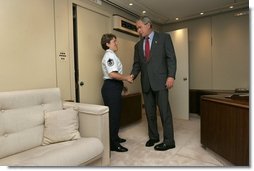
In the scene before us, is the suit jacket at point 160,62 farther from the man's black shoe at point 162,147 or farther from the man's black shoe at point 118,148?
the man's black shoe at point 118,148

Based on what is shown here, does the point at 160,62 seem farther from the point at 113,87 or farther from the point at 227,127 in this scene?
the point at 227,127

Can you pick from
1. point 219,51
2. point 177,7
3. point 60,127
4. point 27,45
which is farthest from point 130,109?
point 219,51

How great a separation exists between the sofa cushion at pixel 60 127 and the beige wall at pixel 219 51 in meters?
3.16

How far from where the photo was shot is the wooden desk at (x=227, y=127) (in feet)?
5.25

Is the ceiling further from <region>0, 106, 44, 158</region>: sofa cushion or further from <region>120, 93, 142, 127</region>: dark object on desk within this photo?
<region>0, 106, 44, 158</region>: sofa cushion

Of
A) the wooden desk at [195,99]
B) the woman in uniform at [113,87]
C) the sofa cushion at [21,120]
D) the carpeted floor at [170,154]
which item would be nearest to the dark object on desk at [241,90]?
the wooden desk at [195,99]

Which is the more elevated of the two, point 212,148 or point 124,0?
point 124,0

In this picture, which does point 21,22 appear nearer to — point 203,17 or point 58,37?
point 58,37

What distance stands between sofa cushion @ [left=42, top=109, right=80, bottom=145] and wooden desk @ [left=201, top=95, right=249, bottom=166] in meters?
1.38

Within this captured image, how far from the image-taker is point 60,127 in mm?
1731

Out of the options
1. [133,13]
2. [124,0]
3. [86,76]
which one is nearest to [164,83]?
[86,76]

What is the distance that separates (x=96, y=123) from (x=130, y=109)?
1554 millimetres

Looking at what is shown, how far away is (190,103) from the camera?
4.12m

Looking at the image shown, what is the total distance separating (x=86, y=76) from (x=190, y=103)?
93.7 inches
